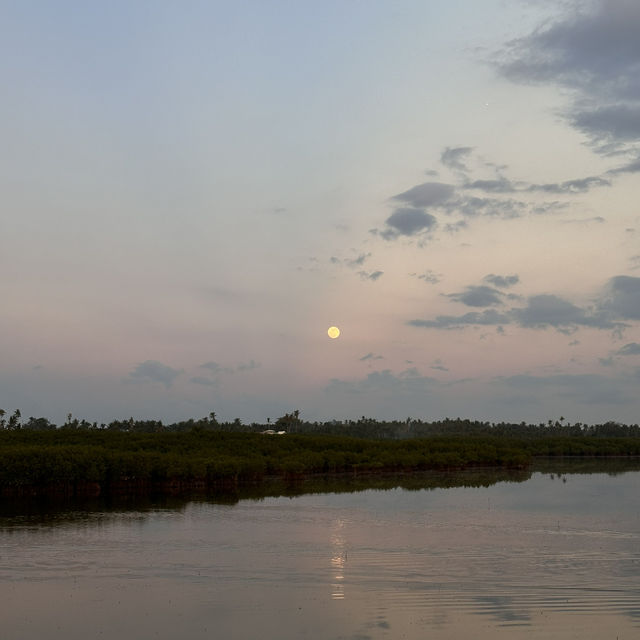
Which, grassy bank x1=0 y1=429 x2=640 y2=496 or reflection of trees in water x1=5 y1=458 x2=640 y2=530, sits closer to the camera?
reflection of trees in water x1=5 y1=458 x2=640 y2=530

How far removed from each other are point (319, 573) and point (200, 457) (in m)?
38.2

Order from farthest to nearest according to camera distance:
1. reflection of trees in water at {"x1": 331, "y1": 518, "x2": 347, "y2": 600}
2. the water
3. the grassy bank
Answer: the grassy bank
reflection of trees in water at {"x1": 331, "y1": 518, "x2": 347, "y2": 600}
the water

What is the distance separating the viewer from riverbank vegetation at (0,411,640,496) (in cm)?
5006

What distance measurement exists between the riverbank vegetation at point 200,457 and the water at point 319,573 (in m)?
8.71

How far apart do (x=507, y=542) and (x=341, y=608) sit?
1309 centimetres

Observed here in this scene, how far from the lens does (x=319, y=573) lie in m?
25.9

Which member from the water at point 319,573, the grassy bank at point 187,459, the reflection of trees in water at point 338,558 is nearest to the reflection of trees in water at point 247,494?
the water at point 319,573

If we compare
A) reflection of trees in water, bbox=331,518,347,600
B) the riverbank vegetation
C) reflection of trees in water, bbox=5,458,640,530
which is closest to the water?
reflection of trees in water, bbox=331,518,347,600

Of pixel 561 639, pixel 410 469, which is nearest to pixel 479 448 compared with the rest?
pixel 410 469

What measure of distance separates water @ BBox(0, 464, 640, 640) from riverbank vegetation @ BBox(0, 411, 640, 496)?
8.71 metres

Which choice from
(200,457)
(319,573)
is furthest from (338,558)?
(200,457)

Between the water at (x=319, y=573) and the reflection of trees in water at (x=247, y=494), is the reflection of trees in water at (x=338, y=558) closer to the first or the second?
the water at (x=319, y=573)

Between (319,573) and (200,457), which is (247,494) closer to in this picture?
(200,457)

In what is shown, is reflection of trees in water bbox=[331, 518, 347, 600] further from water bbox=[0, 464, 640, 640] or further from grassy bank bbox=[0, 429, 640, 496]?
grassy bank bbox=[0, 429, 640, 496]
